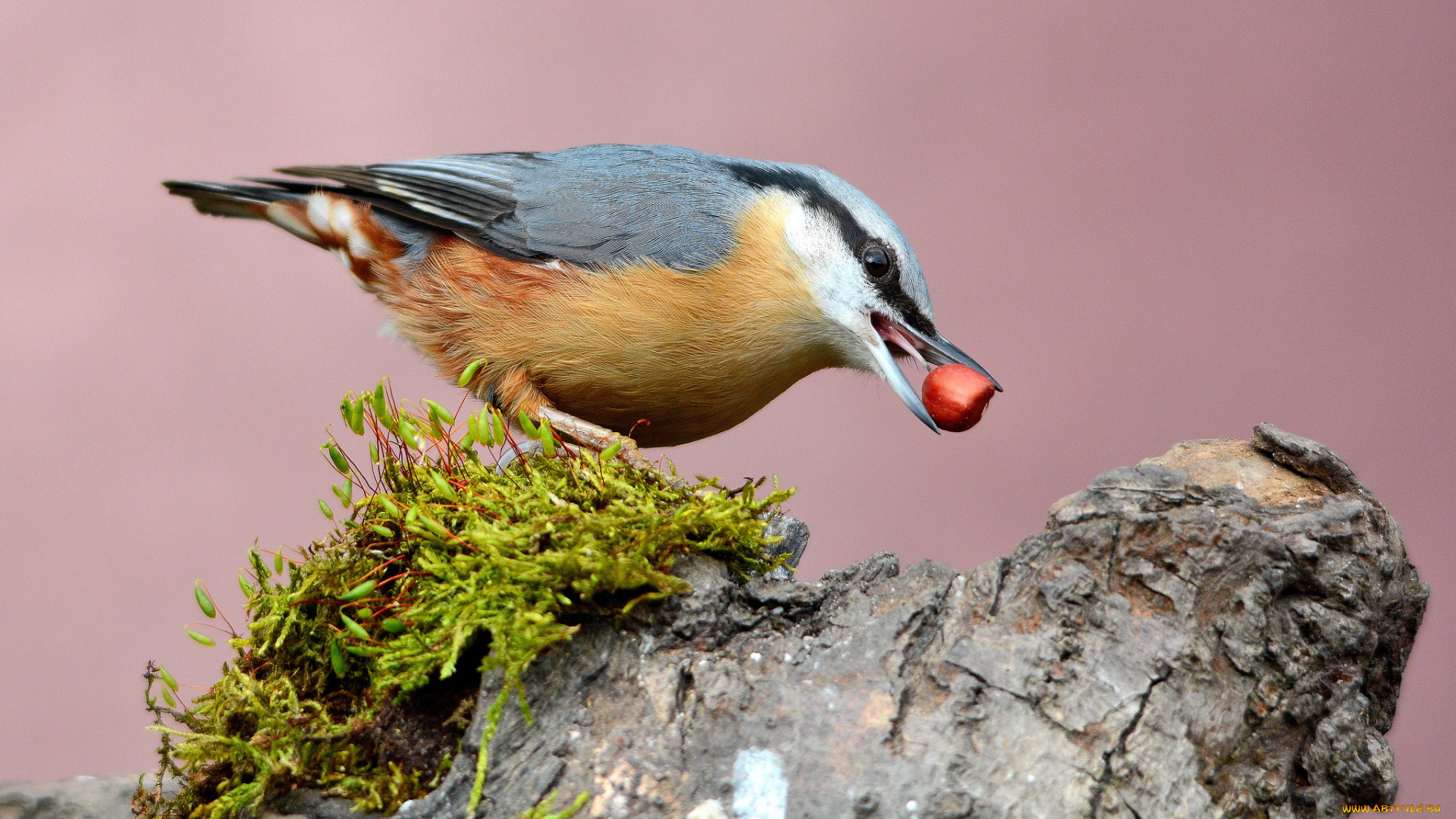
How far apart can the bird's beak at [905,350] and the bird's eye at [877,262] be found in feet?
0.33

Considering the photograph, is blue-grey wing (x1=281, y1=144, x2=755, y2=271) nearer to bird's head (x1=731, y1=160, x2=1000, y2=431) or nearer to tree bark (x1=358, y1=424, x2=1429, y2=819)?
bird's head (x1=731, y1=160, x2=1000, y2=431)

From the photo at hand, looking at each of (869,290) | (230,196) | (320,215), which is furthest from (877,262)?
(230,196)

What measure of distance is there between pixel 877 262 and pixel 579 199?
0.80 m

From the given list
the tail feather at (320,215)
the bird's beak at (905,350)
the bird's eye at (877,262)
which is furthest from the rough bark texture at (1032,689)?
the tail feather at (320,215)

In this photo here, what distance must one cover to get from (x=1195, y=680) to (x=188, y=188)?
9.87 ft

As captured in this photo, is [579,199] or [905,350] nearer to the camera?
[905,350]

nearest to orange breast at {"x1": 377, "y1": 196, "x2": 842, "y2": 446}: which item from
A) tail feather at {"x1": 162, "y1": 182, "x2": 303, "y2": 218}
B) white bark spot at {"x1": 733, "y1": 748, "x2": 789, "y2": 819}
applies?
tail feather at {"x1": 162, "y1": 182, "x2": 303, "y2": 218}

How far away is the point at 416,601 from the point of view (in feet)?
6.30

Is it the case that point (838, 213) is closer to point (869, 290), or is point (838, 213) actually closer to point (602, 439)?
point (869, 290)

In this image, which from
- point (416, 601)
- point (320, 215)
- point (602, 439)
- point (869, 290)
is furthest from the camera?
point (320, 215)

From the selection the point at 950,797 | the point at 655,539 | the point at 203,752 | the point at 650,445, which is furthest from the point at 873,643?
the point at 650,445

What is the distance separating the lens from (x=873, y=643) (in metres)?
1.75

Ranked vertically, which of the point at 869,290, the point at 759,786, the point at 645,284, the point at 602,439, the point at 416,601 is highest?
the point at 645,284

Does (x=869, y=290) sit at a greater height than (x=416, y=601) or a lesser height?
greater
